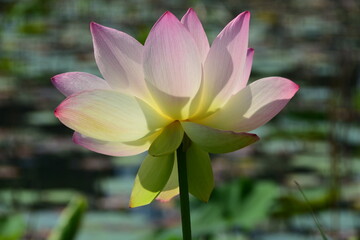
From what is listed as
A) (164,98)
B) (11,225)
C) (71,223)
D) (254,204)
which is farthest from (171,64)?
(254,204)

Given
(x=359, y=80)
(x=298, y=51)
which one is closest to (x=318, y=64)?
(x=298, y=51)

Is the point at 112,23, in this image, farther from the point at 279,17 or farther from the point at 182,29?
the point at 182,29

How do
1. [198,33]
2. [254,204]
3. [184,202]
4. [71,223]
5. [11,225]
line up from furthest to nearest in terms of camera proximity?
1. [254,204]
2. [11,225]
3. [71,223]
4. [198,33]
5. [184,202]

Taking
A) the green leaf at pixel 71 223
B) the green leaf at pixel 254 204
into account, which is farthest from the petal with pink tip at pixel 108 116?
the green leaf at pixel 254 204

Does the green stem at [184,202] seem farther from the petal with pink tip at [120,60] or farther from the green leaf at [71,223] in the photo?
the green leaf at [71,223]

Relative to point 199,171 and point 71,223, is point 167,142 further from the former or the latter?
point 71,223

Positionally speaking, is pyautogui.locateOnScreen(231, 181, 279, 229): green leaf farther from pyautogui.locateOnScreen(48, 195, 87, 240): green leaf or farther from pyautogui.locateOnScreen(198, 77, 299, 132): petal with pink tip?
pyautogui.locateOnScreen(198, 77, 299, 132): petal with pink tip

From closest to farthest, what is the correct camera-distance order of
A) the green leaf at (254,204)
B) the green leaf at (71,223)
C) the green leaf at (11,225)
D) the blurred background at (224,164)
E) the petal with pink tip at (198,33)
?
the petal with pink tip at (198,33)
the green leaf at (71,223)
the green leaf at (11,225)
the green leaf at (254,204)
the blurred background at (224,164)
